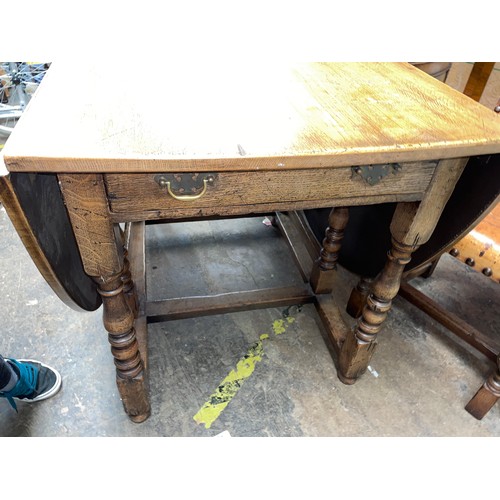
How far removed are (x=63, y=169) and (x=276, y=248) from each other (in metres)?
1.35

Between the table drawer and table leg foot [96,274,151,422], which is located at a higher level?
the table drawer

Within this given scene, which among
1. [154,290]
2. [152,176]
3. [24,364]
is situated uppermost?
[152,176]

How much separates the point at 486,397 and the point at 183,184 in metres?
1.19

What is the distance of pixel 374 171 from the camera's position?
0.82 meters

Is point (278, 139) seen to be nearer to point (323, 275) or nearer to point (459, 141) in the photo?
point (459, 141)

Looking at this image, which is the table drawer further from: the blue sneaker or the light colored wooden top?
the blue sneaker

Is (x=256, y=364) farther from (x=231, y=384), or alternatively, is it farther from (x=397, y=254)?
(x=397, y=254)

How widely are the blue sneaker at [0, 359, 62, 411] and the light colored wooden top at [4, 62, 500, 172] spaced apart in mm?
796

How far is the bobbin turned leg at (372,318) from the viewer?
1.06 meters

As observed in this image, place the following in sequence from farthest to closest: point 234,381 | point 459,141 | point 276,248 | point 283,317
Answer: point 276,248 < point 283,317 < point 234,381 < point 459,141

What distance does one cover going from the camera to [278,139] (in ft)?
2.39

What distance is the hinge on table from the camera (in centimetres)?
82

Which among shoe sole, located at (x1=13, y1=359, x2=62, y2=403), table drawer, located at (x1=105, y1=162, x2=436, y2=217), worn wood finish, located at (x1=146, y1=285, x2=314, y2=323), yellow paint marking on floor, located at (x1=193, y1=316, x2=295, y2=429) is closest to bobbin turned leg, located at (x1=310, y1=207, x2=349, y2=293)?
worn wood finish, located at (x1=146, y1=285, x2=314, y2=323)

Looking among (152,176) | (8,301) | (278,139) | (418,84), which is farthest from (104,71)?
(8,301)
